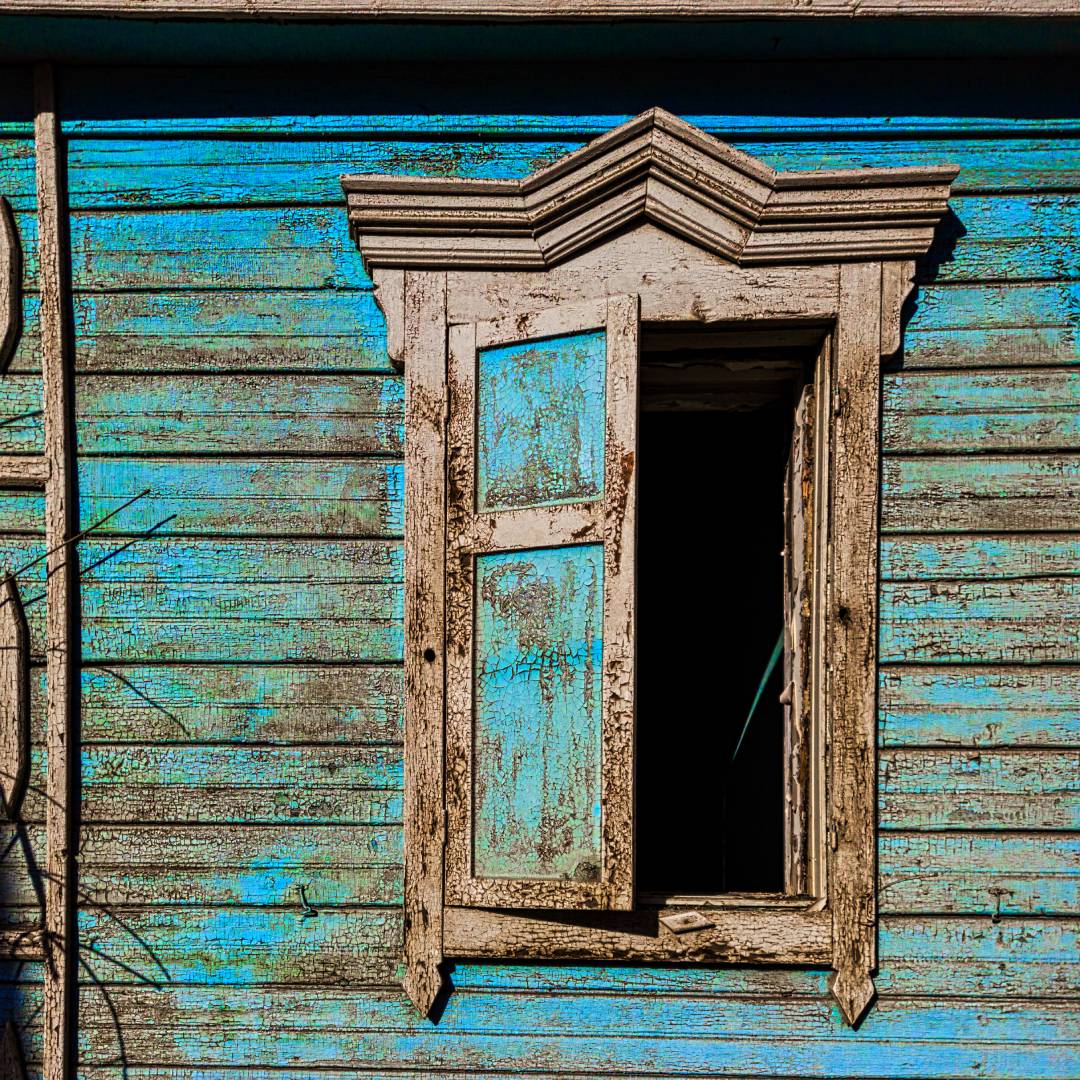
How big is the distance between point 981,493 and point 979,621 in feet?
0.94

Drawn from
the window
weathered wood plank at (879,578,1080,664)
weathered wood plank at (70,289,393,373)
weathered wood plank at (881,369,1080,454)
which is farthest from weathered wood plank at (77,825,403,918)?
weathered wood plank at (881,369,1080,454)

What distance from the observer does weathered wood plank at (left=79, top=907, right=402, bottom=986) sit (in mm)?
2186

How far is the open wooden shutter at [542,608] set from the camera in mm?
2023

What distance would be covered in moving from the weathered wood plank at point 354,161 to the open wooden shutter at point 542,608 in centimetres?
44

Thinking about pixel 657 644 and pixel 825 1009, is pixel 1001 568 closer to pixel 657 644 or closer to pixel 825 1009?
pixel 825 1009

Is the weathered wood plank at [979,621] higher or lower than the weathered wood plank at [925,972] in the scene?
higher

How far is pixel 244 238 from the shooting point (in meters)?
2.24

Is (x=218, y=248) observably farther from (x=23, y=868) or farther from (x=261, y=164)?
(x=23, y=868)

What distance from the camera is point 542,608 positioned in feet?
6.81

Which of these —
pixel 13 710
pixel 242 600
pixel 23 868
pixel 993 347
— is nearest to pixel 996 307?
pixel 993 347

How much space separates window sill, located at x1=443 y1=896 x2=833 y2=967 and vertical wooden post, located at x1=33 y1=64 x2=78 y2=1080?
0.88 metres

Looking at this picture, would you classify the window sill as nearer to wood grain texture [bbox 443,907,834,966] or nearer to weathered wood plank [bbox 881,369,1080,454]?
wood grain texture [bbox 443,907,834,966]

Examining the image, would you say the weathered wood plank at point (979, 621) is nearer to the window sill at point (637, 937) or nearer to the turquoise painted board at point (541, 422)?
the window sill at point (637, 937)

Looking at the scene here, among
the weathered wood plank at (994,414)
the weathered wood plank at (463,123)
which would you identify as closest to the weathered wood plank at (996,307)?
the weathered wood plank at (994,414)
